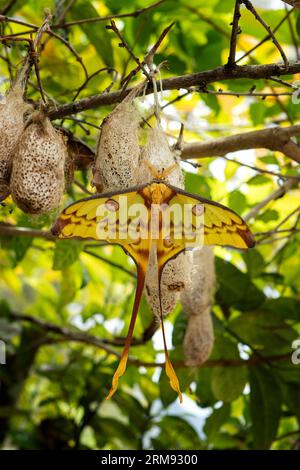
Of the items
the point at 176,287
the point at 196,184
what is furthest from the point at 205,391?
the point at 176,287

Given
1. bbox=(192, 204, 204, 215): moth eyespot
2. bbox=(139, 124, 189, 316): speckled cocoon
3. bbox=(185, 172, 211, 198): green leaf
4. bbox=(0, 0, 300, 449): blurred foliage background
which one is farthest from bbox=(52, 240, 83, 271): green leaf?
bbox=(192, 204, 204, 215): moth eyespot

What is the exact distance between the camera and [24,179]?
0.82 meters

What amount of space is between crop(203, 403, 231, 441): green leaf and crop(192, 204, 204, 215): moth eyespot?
1.02 meters

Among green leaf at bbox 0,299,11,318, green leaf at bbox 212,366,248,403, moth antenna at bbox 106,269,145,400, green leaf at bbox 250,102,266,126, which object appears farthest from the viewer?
green leaf at bbox 0,299,11,318

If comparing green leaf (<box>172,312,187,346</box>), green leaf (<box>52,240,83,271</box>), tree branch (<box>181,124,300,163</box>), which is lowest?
green leaf (<box>172,312,187,346</box>)

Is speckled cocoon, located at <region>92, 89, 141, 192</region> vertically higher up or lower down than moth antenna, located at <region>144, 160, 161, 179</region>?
higher up

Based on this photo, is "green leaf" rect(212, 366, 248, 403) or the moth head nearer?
the moth head

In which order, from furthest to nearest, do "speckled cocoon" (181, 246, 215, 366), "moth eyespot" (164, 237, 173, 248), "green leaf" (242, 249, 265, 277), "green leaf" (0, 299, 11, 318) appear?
"green leaf" (0, 299, 11, 318)
"green leaf" (242, 249, 265, 277)
"speckled cocoon" (181, 246, 215, 366)
"moth eyespot" (164, 237, 173, 248)

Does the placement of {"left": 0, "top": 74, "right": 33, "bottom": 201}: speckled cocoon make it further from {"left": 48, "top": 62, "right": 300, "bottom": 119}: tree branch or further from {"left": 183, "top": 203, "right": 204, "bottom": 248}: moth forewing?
{"left": 183, "top": 203, "right": 204, "bottom": 248}: moth forewing

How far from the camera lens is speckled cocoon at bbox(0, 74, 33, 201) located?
87 cm

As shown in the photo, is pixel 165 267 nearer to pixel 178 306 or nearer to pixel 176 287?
pixel 176 287

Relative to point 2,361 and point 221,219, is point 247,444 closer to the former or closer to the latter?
point 2,361
